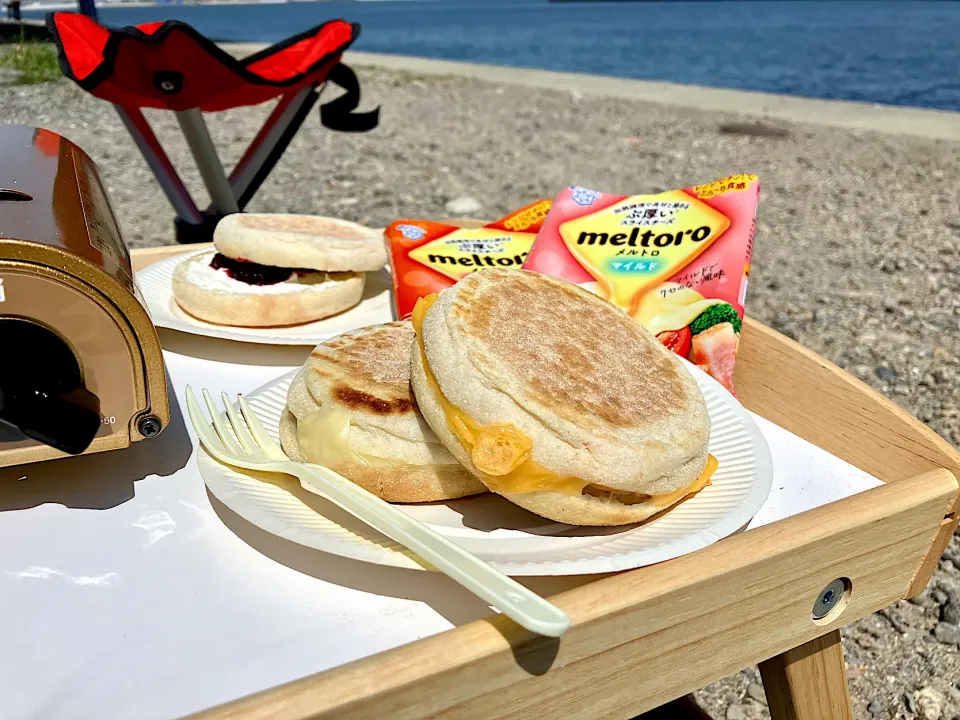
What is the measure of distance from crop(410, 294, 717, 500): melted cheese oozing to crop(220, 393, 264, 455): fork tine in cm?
24

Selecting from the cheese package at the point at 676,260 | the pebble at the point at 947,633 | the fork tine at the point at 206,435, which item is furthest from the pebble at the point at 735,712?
the fork tine at the point at 206,435

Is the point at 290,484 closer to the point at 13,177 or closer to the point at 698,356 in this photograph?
the point at 13,177

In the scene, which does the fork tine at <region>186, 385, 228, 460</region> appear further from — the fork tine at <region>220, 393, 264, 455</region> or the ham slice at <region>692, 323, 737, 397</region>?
the ham slice at <region>692, 323, 737, 397</region>

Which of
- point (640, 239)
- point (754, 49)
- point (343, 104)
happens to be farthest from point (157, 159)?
point (754, 49)

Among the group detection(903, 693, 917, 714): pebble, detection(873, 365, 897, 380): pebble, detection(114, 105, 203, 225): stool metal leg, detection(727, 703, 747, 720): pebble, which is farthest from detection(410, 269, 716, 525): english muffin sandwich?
detection(873, 365, 897, 380): pebble

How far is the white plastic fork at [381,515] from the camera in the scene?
56 cm

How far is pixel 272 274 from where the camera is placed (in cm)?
142

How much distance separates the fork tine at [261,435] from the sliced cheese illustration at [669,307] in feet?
1.95

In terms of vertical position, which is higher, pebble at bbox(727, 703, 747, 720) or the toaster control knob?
the toaster control knob

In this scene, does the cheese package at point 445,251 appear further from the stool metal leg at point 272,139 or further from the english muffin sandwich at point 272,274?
the stool metal leg at point 272,139

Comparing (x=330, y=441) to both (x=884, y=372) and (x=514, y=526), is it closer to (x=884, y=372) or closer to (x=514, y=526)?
(x=514, y=526)

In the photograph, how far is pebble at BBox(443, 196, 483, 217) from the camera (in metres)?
4.47

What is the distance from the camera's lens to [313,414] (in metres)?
0.86

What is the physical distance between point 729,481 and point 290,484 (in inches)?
18.8
